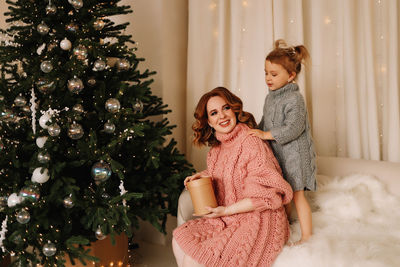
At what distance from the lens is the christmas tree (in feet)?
5.09

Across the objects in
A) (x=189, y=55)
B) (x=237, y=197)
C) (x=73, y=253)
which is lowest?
(x=73, y=253)

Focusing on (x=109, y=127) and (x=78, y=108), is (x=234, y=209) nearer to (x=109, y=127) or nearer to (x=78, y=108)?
(x=109, y=127)

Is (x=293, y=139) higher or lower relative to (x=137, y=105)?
lower

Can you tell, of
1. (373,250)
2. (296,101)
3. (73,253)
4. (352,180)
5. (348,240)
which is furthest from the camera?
(352,180)

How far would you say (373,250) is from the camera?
52.4 inches

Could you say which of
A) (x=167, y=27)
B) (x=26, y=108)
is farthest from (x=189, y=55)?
(x=26, y=108)

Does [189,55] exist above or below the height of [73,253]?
above

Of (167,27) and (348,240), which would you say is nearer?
(348,240)

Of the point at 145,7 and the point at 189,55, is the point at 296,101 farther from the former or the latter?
the point at 145,7

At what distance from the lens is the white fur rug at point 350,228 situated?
1300mm

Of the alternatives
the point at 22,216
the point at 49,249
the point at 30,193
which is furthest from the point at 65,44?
the point at 49,249

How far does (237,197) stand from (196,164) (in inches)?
42.9

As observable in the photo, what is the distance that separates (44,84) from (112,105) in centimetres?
32

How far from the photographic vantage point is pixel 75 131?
1.58 meters
